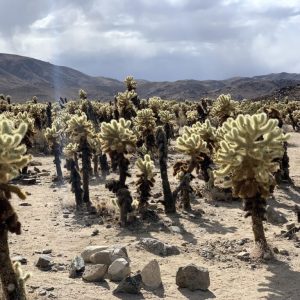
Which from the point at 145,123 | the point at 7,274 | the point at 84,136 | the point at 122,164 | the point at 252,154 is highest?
the point at 145,123

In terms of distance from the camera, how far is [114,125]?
1830 cm

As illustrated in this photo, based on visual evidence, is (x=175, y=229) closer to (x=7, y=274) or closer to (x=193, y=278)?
(x=193, y=278)

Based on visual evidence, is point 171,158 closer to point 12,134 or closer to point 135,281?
point 135,281

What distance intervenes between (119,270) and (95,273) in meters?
0.57

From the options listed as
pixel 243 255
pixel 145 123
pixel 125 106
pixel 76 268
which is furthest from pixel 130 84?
pixel 76 268

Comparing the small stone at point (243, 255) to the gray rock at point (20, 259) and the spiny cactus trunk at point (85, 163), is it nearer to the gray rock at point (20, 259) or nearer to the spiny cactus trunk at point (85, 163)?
the gray rock at point (20, 259)

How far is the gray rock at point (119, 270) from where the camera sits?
12297 mm

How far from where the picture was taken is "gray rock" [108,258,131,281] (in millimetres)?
12297

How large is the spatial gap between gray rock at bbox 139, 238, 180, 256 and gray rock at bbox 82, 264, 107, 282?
250cm

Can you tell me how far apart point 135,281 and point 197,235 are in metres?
5.38

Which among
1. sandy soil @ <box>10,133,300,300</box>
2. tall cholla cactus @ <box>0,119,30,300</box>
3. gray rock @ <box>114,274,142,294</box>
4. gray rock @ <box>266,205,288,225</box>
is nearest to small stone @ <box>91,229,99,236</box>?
sandy soil @ <box>10,133,300,300</box>

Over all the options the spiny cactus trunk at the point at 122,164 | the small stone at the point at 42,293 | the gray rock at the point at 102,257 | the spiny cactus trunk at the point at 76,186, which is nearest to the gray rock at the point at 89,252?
the gray rock at the point at 102,257

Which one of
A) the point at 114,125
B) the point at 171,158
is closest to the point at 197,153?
the point at 114,125

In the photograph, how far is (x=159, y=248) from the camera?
1459cm
